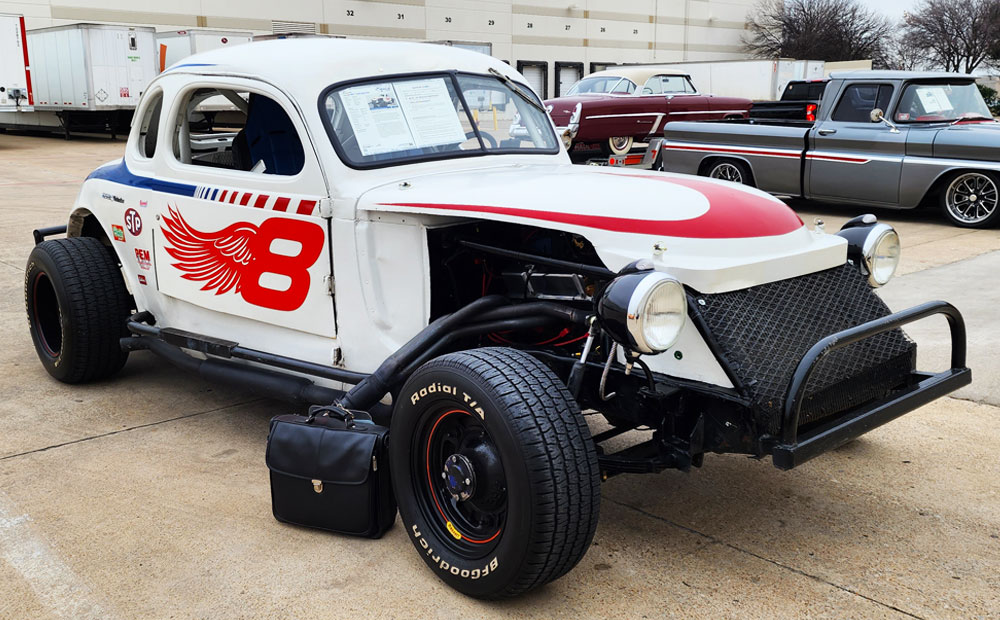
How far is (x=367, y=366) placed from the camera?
4.00 metres

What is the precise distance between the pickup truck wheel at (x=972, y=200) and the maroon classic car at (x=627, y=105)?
263 inches

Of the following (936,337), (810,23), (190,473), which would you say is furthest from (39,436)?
(810,23)

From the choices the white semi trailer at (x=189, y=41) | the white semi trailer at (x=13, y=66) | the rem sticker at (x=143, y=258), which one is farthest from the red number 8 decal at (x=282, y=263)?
the white semi trailer at (x=189, y=41)

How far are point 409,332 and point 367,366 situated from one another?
0.27 metres

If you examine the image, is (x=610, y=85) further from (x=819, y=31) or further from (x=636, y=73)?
(x=819, y=31)

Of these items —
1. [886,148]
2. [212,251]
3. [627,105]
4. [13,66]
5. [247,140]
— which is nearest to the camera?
[212,251]

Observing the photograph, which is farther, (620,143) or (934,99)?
(620,143)

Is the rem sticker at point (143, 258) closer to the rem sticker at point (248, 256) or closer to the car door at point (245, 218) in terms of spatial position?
the car door at point (245, 218)

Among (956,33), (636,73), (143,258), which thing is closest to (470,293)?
(143,258)

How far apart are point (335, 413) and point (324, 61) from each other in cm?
175

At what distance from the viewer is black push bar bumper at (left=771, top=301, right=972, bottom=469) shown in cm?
293

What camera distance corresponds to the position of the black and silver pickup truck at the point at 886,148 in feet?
34.7

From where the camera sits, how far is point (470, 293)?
13.1 feet

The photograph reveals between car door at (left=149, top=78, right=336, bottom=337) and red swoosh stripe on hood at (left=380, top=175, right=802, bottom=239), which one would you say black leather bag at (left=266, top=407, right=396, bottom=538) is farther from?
red swoosh stripe on hood at (left=380, top=175, right=802, bottom=239)
